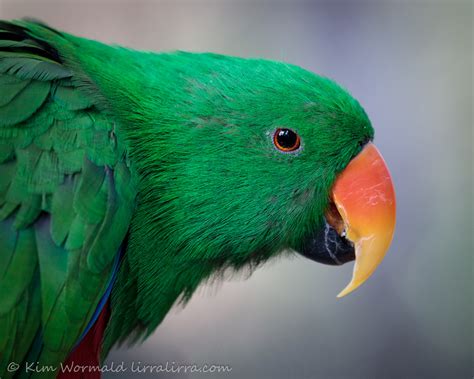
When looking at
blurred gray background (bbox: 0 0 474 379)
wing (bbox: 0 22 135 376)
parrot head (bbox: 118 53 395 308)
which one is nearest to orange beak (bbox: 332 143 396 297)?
parrot head (bbox: 118 53 395 308)

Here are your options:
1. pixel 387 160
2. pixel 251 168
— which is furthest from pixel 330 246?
pixel 387 160

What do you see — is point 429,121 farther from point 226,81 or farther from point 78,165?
point 78,165

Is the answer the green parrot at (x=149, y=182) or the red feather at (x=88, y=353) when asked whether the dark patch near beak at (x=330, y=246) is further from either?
the red feather at (x=88, y=353)

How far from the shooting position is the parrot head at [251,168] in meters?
1.71

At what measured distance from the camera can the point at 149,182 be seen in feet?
5.58

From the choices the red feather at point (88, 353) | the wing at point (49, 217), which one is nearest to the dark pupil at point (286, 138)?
the wing at point (49, 217)

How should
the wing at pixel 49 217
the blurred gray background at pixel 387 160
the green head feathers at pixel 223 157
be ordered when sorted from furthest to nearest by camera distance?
the blurred gray background at pixel 387 160 → the green head feathers at pixel 223 157 → the wing at pixel 49 217

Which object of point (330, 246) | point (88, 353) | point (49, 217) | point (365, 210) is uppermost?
point (365, 210)

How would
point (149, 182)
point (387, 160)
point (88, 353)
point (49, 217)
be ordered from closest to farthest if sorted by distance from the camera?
point (49, 217) → point (149, 182) → point (88, 353) → point (387, 160)

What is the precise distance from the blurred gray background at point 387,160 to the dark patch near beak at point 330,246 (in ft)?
7.06

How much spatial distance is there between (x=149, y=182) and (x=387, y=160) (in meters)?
2.65

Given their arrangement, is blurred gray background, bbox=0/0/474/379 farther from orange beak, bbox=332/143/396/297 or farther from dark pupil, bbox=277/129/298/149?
dark pupil, bbox=277/129/298/149

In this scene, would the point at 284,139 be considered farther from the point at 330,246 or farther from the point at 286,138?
the point at 330,246

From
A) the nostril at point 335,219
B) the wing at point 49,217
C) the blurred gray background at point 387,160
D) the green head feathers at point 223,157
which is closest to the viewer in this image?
the wing at point 49,217
